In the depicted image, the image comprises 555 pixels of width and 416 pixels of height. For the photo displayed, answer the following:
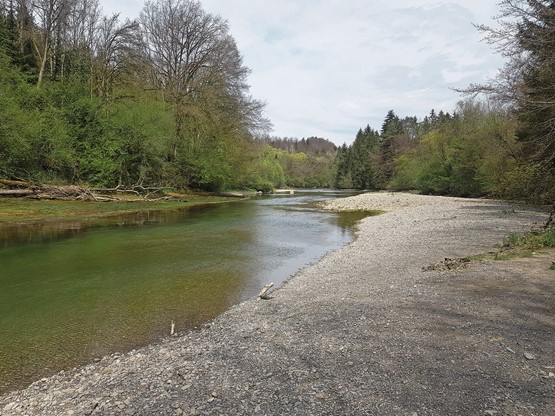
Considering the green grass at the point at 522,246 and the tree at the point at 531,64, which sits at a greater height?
the tree at the point at 531,64

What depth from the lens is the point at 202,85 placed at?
127ft

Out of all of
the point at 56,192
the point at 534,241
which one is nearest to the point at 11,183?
the point at 56,192

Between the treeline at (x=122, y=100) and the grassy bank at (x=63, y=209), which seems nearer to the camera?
the grassy bank at (x=63, y=209)

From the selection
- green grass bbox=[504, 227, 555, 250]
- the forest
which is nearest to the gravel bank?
green grass bbox=[504, 227, 555, 250]

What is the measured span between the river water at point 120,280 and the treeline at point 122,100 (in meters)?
12.5

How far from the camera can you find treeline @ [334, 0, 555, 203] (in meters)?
10.2

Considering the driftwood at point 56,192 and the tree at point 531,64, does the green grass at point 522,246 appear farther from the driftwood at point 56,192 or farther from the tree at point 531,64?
the driftwood at point 56,192

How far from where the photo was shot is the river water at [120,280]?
6406mm

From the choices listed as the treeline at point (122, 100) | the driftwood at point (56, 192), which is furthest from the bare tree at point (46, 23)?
the driftwood at point (56, 192)

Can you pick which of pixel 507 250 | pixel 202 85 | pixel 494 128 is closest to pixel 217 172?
pixel 202 85

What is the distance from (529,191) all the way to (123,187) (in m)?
30.5

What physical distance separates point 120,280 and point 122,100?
2897cm

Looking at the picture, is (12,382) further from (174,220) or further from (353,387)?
(174,220)

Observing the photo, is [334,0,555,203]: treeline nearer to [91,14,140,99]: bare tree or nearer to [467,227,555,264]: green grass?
[467,227,555,264]: green grass
